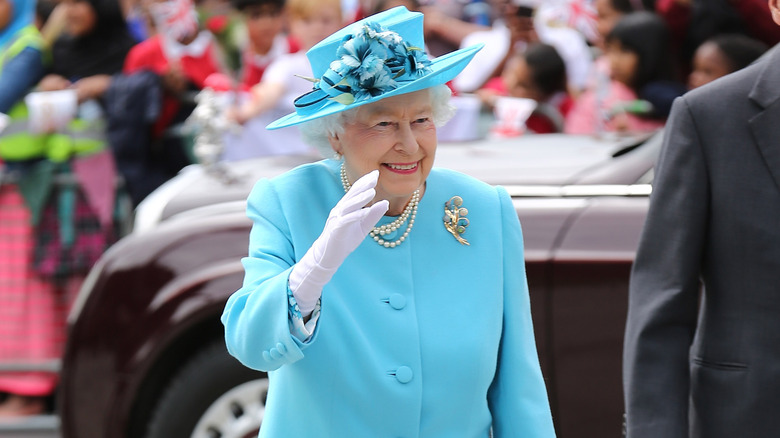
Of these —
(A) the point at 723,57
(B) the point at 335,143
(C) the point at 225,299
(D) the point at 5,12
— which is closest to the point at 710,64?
(A) the point at 723,57

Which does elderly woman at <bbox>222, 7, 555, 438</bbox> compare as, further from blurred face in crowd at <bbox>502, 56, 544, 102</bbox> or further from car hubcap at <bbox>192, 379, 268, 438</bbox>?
blurred face in crowd at <bbox>502, 56, 544, 102</bbox>

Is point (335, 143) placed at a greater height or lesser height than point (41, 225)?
greater

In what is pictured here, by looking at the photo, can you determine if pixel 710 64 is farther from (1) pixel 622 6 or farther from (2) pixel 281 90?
(2) pixel 281 90

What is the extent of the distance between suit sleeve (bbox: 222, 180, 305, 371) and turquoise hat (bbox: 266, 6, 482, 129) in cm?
18

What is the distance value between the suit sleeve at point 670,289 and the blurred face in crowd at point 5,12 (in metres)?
5.11

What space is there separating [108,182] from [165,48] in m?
0.98

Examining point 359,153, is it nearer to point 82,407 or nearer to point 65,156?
point 82,407

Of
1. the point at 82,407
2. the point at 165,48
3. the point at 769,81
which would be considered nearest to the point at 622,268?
the point at 769,81

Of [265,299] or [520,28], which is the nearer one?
[265,299]

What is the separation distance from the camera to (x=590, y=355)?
12.2ft

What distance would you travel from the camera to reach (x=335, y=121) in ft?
7.48

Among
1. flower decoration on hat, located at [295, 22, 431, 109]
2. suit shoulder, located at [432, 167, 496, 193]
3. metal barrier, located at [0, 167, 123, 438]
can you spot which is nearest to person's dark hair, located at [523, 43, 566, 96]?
metal barrier, located at [0, 167, 123, 438]

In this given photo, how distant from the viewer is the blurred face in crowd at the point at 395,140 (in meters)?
2.22

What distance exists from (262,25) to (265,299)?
16.8 ft
